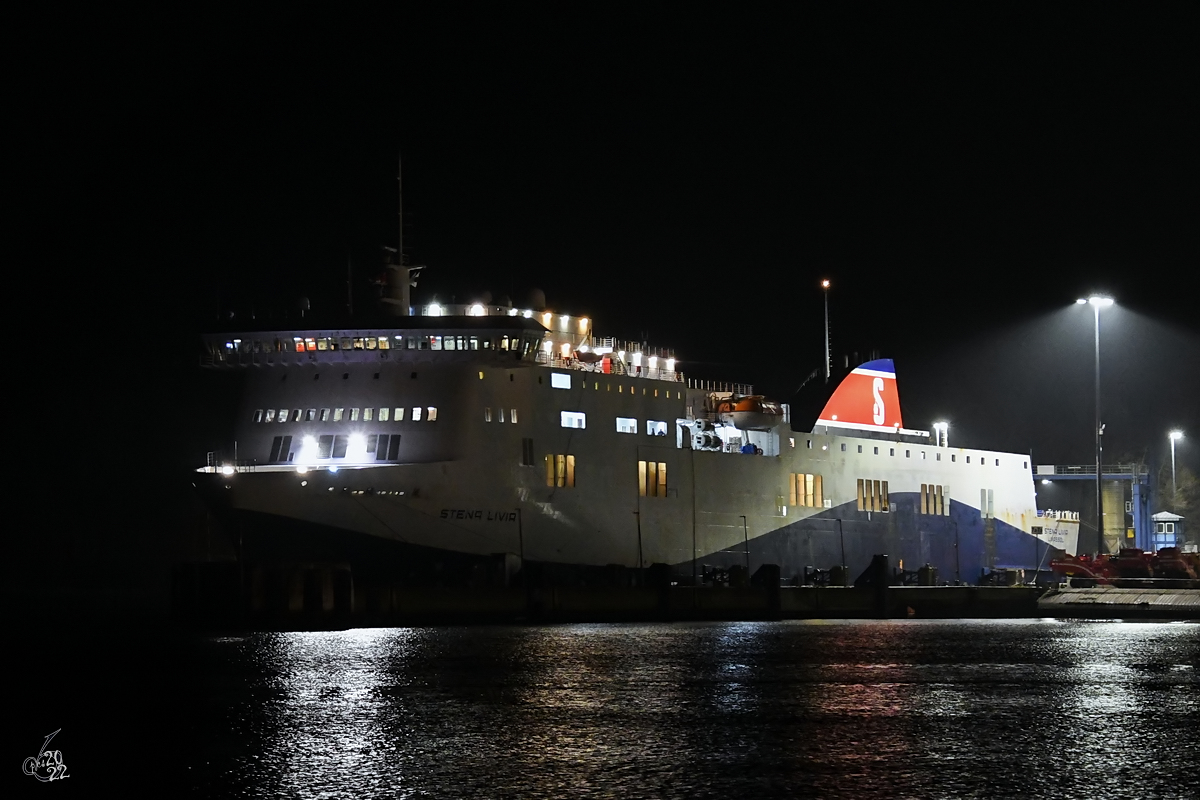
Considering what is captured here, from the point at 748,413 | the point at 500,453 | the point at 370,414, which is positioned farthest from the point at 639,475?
the point at 370,414

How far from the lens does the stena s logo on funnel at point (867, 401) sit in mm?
49812

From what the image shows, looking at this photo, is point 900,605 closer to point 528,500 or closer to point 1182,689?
point 528,500

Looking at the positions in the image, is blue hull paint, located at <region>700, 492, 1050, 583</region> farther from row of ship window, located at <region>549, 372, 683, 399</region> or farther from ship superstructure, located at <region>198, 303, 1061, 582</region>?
row of ship window, located at <region>549, 372, 683, 399</region>

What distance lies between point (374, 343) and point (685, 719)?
20901mm

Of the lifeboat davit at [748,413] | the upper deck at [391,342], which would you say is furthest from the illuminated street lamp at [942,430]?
the upper deck at [391,342]

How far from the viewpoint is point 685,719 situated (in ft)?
59.2

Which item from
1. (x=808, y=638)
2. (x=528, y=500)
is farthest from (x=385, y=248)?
(x=808, y=638)

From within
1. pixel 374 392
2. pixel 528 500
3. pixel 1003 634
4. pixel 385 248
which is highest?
pixel 385 248

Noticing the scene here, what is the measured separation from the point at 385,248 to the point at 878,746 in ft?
88.2

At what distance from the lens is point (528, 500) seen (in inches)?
1524

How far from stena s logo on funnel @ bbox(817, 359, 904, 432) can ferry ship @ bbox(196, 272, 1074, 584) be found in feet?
8.11

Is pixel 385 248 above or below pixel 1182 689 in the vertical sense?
above

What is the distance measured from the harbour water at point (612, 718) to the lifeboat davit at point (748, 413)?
49.2ft

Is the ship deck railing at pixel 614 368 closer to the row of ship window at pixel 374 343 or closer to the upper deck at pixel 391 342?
the upper deck at pixel 391 342
